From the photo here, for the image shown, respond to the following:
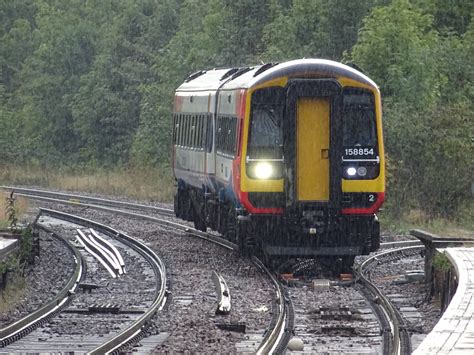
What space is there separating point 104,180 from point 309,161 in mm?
23742

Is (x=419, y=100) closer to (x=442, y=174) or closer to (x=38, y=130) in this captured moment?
(x=442, y=174)

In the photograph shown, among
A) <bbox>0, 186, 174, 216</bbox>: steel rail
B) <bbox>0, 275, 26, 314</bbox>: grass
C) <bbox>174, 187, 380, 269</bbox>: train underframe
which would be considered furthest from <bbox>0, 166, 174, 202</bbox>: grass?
<bbox>0, 275, 26, 314</bbox>: grass

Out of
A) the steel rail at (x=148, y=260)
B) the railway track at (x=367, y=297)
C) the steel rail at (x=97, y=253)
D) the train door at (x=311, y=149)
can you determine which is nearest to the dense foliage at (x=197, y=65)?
the railway track at (x=367, y=297)

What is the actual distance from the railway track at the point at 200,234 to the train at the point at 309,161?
2.90 feet

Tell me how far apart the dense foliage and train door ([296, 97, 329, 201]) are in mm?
10294

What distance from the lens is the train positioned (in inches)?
676

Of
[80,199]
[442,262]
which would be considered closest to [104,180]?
[80,199]

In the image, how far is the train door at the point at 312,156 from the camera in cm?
1717

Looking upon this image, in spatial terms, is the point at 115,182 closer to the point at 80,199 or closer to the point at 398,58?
the point at 80,199

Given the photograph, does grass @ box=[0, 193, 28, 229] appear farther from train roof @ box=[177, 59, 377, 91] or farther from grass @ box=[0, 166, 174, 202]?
grass @ box=[0, 166, 174, 202]

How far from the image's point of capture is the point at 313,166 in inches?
676

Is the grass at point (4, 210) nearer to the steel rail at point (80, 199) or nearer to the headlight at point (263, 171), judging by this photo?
the steel rail at point (80, 199)

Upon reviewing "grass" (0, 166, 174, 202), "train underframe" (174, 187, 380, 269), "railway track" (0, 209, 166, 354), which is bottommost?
"grass" (0, 166, 174, 202)

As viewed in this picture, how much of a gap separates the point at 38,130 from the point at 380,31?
2778 centimetres
